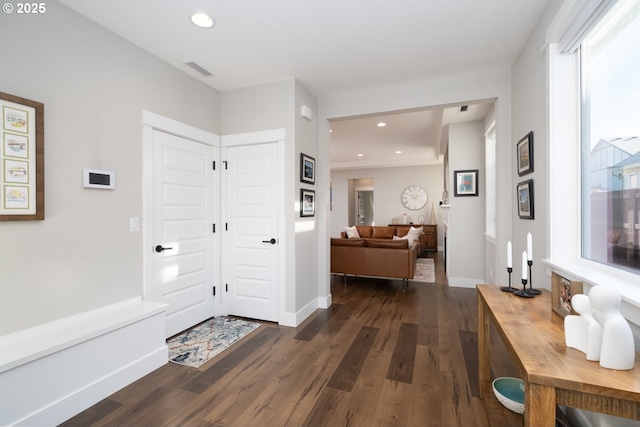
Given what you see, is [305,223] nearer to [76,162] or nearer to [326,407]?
[326,407]

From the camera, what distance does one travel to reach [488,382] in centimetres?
193

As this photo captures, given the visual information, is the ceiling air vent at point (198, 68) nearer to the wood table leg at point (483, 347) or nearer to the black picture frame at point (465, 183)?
the wood table leg at point (483, 347)

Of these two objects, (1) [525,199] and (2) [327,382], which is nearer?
(2) [327,382]

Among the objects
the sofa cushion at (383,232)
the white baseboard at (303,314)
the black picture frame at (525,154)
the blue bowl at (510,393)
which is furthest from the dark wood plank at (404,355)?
the sofa cushion at (383,232)

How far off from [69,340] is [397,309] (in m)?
3.20

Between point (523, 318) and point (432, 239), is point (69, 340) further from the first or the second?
point (432, 239)

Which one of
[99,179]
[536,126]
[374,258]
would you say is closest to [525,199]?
[536,126]

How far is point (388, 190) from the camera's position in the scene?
9.44 metres

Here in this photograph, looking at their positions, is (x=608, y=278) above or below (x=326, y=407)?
above

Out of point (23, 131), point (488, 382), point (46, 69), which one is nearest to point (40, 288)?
point (23, 131)

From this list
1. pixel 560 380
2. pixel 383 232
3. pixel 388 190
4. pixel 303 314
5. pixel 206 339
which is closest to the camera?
pixel 560 380

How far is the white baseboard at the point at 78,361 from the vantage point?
1.56 metres

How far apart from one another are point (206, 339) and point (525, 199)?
10.4 feet

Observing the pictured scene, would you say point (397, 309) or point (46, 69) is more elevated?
point (46, 69)
